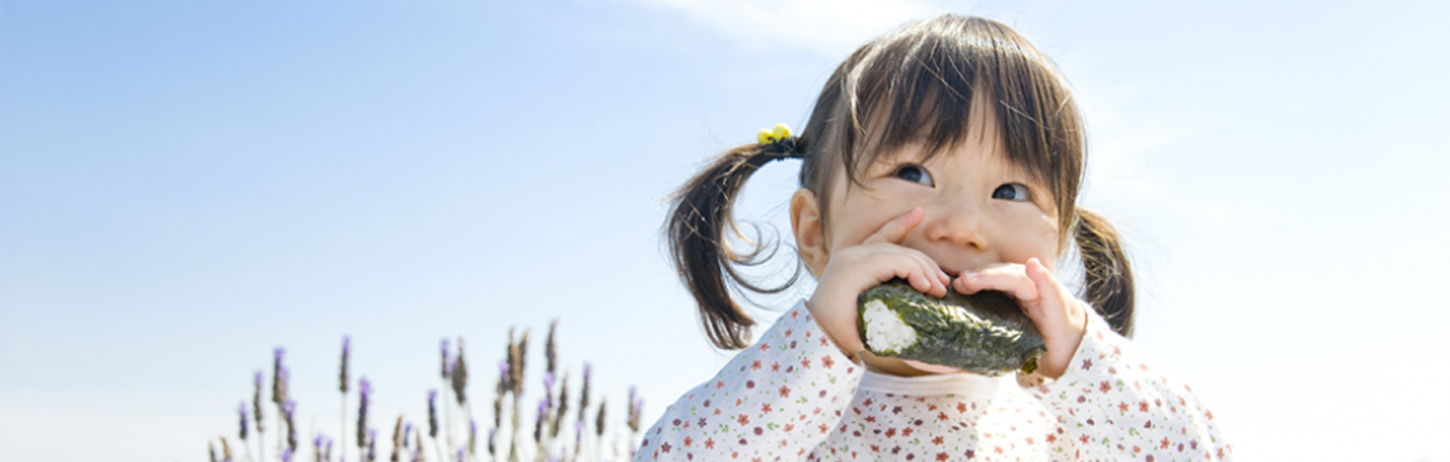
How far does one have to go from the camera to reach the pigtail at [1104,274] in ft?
7.06

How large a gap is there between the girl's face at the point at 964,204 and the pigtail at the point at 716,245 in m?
0.60

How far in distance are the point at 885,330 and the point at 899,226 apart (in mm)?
253

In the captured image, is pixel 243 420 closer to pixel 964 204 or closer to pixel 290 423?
pixel 290 423

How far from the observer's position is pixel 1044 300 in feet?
4.35

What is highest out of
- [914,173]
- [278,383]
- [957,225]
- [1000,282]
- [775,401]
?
[278,383]

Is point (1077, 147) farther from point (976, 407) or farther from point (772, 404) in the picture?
point (772, 404)

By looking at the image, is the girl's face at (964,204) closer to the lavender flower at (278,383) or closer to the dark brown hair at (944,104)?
the dark brown hair at (944,104)

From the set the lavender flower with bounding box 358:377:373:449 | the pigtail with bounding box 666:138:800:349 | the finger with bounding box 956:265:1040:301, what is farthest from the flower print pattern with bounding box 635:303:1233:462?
the lavender flower with bounding box 358:377:373:449

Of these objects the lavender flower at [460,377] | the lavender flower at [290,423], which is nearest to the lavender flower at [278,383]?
the lavender flower at [290,423]

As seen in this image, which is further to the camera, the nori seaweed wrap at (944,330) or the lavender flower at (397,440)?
the lavender flower at (397,440)

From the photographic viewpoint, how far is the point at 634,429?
143 inches

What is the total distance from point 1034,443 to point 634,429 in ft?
7.60

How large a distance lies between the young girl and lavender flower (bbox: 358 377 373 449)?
2430mm

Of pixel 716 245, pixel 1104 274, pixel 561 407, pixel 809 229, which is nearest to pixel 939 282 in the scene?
pixel 809 229
